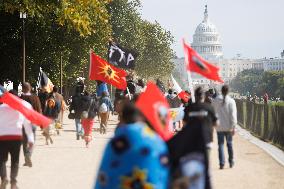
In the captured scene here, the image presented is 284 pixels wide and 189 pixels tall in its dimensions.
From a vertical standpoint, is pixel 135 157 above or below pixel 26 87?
below

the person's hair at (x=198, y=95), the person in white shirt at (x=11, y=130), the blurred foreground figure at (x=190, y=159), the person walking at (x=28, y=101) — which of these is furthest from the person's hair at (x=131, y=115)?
the person walking at (x=28, y=101)

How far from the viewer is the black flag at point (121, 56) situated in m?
27.1

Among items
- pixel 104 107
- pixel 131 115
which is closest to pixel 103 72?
pixel 104 107

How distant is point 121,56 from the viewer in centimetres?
2730

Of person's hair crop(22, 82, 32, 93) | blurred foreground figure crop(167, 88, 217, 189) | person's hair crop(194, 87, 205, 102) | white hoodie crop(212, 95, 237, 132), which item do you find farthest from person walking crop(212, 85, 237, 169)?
blurred foreground figure crop(167, 88, 217, 189)

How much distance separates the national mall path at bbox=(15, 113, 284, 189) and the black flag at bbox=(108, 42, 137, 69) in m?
6.32

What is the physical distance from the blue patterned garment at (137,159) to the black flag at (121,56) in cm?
2156

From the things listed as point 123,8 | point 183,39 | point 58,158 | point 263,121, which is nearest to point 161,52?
point 123,8

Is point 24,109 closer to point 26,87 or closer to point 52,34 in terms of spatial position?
point 26,87

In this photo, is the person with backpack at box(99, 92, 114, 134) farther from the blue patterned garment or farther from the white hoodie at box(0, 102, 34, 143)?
the blue patterned garment

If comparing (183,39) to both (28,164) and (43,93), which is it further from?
(43,93)

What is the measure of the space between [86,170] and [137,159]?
9.33 m

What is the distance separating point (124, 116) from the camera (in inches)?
219

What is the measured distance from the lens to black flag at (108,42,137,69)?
27.1 metres
